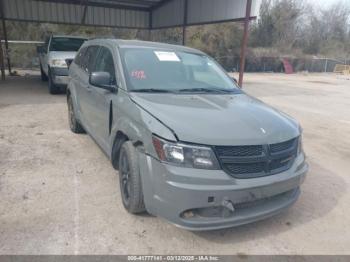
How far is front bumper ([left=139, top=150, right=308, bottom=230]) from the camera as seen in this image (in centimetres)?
261

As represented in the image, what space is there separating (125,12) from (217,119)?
53.6ft

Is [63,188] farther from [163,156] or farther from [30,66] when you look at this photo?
[30,66]

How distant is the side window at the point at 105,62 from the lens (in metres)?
3.94

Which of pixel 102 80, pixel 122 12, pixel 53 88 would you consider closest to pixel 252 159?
pixel 102 80

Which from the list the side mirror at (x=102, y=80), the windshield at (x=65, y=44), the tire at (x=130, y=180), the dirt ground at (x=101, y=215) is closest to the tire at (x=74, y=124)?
the dirt ground at (x=101, y=215)

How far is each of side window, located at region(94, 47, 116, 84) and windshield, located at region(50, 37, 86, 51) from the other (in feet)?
22.5

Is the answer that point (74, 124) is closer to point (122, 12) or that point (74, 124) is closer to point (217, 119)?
point (217, 119)

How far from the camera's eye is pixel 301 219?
3484 mm

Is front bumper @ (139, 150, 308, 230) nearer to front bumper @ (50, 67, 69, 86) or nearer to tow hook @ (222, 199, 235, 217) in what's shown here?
tow hook @ (222, 199, 235, 217)

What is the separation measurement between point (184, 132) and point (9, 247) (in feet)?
5.96

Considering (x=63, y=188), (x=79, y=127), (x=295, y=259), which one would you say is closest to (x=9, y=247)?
(x=63, y=188)

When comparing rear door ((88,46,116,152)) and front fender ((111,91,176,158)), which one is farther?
rear door ((88,46,116,152))

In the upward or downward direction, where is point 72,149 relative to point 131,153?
downward

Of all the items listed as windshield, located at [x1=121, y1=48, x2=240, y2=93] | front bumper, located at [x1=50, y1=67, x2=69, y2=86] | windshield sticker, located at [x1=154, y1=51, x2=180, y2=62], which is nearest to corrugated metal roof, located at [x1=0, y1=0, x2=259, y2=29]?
front bumper, located at [x1=50, y1=67, x2=69, y2=86]
